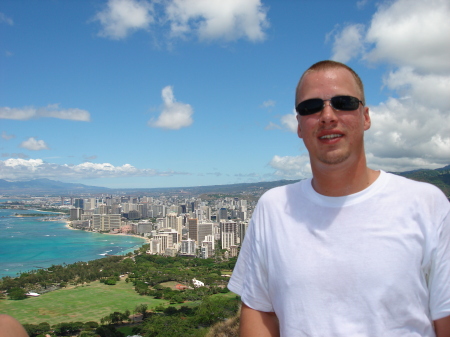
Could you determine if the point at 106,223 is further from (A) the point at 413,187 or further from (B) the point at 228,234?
(A) the point at 413,187

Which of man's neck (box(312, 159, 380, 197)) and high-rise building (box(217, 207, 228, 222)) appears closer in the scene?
man's neck (box(312, 159, 380, 197))

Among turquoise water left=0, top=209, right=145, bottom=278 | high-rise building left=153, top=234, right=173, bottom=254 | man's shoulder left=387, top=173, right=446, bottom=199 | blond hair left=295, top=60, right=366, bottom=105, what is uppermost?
blond hair left=295, top=60, right=366, bottom=105

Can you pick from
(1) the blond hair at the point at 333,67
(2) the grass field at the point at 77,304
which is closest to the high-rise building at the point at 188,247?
(2) the grass field at the point at 77,304

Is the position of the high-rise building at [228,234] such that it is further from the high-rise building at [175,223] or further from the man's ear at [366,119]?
the man's ear at [366,119]

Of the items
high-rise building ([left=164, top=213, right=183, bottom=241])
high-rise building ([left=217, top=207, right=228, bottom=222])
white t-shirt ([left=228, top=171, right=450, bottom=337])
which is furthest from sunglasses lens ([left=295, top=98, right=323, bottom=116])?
high-rise building ([left=217, top=207, right=228, bottom=222])

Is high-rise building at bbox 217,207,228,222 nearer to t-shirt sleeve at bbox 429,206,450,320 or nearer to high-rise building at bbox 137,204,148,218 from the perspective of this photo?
high-rise building at bbox 137,204,148,218

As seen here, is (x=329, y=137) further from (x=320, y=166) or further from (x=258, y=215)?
(x=258, y=215)

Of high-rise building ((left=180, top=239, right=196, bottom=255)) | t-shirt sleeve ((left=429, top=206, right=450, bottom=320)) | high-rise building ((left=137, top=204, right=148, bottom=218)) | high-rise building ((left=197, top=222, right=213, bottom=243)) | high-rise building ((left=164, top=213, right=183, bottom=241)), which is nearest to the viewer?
t-shirt sleeve ((left=429, top=206, right=450, bottom=320))
